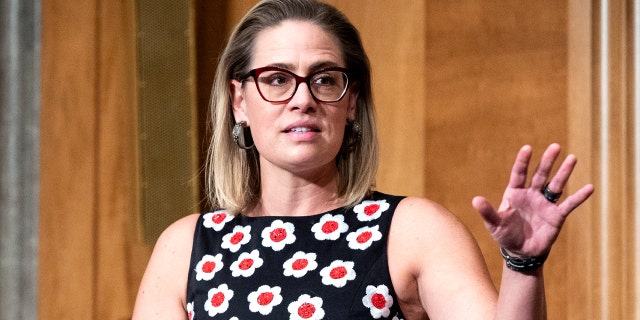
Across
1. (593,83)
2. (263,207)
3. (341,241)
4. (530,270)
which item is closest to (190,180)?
(263,207)

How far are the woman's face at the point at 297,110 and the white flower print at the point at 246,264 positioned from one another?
174 mm

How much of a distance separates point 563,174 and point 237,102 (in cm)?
81

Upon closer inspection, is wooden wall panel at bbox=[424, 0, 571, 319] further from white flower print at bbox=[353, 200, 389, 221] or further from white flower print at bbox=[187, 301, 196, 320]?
white flower print at bbox=[187, 301, 196, 320]

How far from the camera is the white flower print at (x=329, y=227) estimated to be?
1759 millimetres

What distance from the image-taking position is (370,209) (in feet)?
5.81

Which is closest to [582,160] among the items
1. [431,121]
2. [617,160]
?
[617,160]

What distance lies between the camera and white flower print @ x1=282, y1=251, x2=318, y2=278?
1.72 meters

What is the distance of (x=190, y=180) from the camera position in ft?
8.35

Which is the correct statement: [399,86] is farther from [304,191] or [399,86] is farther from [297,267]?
[297,267]

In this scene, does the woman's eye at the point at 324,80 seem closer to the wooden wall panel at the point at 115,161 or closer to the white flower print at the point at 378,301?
the white flower print at the point at 378,301

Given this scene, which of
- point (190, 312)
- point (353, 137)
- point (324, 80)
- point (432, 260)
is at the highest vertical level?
point (324, 80)

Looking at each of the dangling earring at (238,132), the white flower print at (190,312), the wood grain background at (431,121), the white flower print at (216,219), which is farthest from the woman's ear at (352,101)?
the wood grain background at (431,121)

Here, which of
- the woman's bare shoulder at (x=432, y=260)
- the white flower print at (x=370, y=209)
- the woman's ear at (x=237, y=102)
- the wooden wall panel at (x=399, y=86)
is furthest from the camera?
the wooden wall panel at (x=399, y=86)

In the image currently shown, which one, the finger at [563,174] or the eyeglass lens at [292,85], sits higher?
the eyeglass lens at [292,85]
